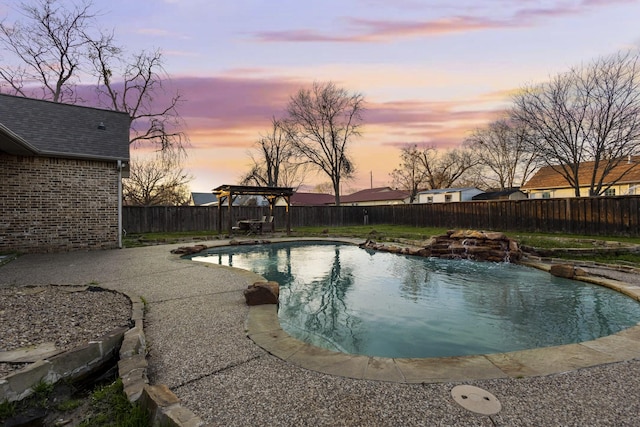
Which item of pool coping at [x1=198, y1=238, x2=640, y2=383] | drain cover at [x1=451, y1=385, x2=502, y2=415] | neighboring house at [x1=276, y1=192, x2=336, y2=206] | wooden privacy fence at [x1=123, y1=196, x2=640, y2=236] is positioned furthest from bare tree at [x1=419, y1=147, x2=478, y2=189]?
drain cover at [x1=451, y1=385, x2=502, y2=415]

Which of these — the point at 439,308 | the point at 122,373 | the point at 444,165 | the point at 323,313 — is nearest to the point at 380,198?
the point at 444,165

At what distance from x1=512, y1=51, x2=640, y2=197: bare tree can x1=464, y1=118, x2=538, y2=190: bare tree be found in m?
12.9

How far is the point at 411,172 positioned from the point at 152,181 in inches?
1008

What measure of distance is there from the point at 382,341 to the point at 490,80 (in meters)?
10.1

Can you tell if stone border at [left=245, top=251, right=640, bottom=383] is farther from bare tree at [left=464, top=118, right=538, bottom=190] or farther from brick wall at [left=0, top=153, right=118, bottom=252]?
bare tree at [left=464, top=118, right=538, bottom=190]

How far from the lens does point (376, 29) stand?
8398mm

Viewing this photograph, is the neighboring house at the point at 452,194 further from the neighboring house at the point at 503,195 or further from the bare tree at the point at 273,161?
the bare tree at the point at 273,161

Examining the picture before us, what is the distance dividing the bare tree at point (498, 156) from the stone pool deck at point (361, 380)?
31237 millimetres

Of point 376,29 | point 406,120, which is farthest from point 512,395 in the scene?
point 406,120

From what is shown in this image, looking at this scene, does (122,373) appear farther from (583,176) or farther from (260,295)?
(583,176)

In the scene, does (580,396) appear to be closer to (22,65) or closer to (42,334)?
(42,334)

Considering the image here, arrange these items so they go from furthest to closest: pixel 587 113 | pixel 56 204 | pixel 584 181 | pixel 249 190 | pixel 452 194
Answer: pixel 452 194 < pixel 584 181 < pixel 587 113 < pixel 249 190 < pixel 56 204

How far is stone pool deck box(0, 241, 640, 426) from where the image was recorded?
180 centimetres

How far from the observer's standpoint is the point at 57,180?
8.86 m
